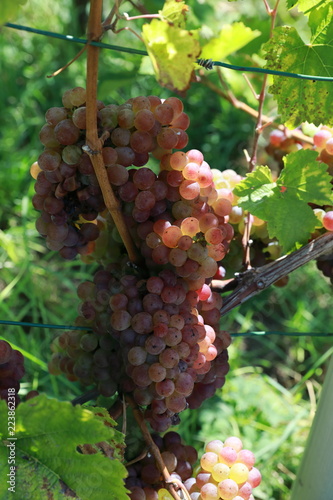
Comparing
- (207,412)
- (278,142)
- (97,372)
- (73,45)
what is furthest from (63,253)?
(73,45)

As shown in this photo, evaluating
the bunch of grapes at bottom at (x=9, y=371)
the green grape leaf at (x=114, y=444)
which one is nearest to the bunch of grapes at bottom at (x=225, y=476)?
the green grape leaf at (x=114, y=444)

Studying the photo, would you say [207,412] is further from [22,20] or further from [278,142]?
[22,20]

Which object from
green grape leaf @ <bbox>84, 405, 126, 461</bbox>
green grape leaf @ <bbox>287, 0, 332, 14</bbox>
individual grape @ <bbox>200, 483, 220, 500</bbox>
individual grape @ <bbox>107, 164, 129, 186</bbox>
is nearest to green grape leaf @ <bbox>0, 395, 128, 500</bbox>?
green grape leaf @ <bbox>84, 405, 126, 461</bbox>

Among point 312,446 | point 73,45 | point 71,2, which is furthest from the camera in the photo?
point 71,2

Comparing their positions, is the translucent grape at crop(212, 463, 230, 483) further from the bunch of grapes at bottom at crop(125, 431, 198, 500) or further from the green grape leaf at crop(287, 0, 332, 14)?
the green grape leaf at crop(287, 0, 332, 14)

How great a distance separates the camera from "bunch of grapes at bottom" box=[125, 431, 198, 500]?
29.1 inches

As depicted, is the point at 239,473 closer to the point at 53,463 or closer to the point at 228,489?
the point at 228,489

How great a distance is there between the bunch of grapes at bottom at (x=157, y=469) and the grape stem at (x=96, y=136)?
0.92 ft

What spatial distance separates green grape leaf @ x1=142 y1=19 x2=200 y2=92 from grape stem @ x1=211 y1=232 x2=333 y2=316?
36cm

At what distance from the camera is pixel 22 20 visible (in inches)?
87.0

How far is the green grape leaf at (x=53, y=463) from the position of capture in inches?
23.9

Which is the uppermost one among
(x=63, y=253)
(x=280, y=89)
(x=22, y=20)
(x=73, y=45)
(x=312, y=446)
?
(x=22, y=20)

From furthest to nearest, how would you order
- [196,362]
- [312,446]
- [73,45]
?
[73,45], [312,446], [196,362]

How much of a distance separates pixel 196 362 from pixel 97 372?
0.50 feet
